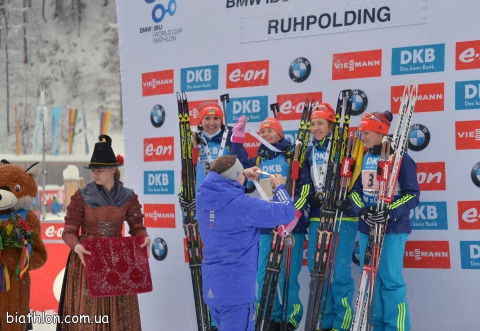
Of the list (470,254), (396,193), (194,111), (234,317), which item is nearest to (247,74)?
(194,111)

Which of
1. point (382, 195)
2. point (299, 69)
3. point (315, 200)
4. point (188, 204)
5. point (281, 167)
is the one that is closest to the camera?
point (382, 195)

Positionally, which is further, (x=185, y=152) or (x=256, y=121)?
(x=256, y=121)

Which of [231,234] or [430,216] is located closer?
[231,234]

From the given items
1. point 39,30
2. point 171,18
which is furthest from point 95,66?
point 171,18

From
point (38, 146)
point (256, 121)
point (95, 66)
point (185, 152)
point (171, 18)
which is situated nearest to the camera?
point (185, 152)

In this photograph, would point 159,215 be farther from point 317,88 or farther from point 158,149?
point 317,88

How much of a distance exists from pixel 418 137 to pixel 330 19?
49.1 inches

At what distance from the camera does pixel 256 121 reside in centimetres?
572

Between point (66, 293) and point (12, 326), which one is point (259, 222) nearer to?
point (66, 293)

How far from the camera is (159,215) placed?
245 inches

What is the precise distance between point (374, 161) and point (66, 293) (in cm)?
242

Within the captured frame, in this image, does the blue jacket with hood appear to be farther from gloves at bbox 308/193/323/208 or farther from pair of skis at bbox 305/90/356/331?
gloves at bbox 308/193/323/208

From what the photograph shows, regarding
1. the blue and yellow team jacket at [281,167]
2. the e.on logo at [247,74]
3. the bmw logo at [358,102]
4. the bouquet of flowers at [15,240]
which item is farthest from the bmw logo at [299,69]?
the bouquet of flowers at [15,240]

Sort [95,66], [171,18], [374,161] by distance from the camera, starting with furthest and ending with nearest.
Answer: [95,66] → [171,18] → [374,161]
